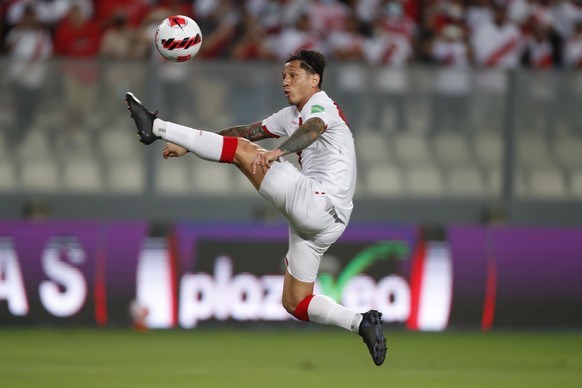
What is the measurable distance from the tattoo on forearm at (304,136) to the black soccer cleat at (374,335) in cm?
129

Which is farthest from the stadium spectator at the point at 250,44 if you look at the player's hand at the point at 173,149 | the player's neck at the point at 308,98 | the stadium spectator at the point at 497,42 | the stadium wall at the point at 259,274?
the player's hand at the point at 173,149

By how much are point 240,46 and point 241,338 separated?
3768mm

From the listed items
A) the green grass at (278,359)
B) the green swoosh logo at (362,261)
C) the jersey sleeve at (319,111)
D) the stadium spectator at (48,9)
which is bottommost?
the green grass at (278,359)

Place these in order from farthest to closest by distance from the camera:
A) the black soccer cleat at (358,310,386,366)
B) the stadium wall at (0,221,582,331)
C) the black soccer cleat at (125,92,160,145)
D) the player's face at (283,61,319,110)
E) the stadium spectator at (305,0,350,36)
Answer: the stadium spectator at (305,0,350,36)
the stadium wall at (0,221,582,331)
the player's face at (283,61,319,110)
the black soccer cleat at (358,310,386,366)
the black soccer cleat at (125,92,160,145)

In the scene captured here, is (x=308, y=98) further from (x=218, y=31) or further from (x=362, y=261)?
(x=218, y=31)

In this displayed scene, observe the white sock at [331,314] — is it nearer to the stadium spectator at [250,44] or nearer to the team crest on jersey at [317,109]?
the team crest on jersey at [317,109]

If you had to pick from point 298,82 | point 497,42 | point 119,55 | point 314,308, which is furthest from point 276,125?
point 497,42

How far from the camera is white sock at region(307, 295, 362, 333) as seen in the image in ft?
27.1

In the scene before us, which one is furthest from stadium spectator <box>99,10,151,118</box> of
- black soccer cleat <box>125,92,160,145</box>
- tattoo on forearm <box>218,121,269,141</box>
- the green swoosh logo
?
black soccer cleat <box>125,92,160,145</box>

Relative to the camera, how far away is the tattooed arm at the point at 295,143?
7602mm

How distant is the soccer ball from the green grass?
2.52 m

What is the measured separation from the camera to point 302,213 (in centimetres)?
816

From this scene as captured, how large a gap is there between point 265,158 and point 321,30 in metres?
7.31

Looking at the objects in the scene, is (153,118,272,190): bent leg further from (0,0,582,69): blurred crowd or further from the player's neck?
(0,0,582,69): blurred crowd
